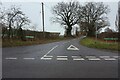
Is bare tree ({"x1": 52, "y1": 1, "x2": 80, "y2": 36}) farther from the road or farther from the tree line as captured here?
the road

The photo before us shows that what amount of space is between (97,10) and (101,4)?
2674mm

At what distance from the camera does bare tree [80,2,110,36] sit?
72.9 metres

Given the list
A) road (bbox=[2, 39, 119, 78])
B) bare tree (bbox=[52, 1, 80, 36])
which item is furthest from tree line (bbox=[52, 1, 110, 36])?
road (bbox=[2, 39, 119, 78])

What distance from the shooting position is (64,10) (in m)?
79.1

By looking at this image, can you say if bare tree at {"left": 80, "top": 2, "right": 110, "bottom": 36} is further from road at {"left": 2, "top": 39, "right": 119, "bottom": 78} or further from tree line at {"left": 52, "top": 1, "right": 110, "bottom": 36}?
road at {"left": 2, "top": 39, "right": 119, "bottom": 78}

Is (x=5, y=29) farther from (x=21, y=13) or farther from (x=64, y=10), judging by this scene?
(x=64, y=10)

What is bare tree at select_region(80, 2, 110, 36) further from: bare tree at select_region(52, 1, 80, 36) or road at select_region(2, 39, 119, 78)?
road at select_region(2, 39, 119, 78)

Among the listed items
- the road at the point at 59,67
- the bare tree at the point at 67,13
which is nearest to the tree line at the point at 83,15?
the bare tree at the point at 67,13

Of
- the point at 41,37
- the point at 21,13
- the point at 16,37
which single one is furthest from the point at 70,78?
the point at 41,37

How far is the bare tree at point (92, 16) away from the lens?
239 feet

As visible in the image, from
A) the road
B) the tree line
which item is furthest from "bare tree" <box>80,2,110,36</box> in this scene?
the road

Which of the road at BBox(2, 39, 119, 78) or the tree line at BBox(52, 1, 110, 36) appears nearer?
the road at BBox(2, 39, 119, 78)

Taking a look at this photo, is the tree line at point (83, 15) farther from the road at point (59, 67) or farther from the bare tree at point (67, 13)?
the road at point (59, 67)

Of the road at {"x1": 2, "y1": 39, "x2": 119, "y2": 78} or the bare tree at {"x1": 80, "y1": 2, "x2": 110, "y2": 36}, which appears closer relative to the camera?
the road at {"x1": 2, "y1": 39, "x2": 119, "y2": 78}
